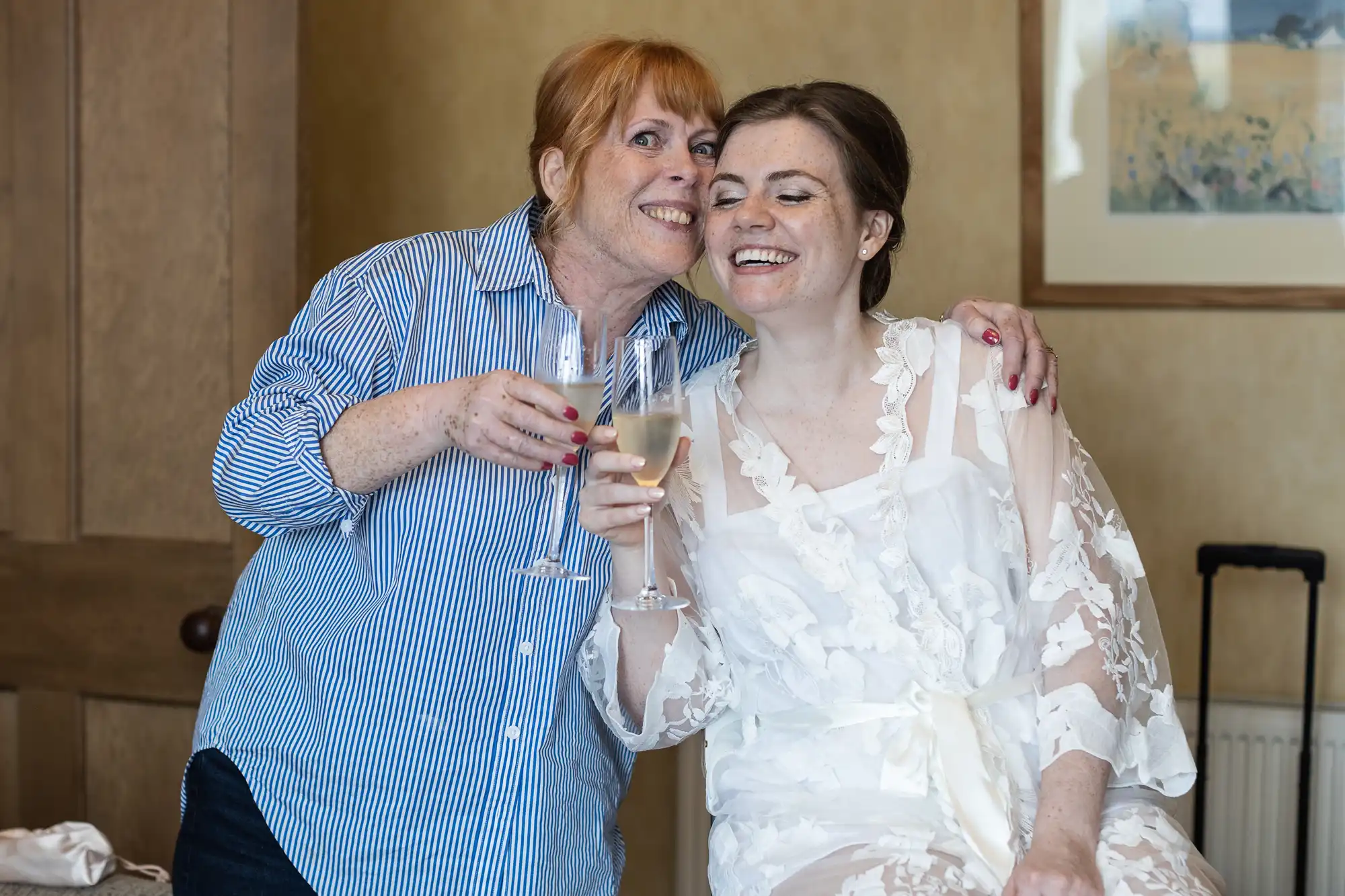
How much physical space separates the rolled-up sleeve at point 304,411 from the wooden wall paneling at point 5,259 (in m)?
1.05

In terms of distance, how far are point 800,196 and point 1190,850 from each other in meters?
0.94

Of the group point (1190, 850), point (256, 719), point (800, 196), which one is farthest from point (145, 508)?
point (1190, 850)

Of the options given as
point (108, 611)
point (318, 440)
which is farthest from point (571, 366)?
point (108, 611)

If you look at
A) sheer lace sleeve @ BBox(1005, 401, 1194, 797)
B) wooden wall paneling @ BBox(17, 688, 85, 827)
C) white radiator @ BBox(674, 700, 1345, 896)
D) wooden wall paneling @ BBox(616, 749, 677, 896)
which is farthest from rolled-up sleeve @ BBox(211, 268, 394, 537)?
white radiator @ BBox(674, 700, 1345, 896)

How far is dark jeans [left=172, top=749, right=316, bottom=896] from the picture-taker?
1814mm

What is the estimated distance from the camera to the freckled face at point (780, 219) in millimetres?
Answer: 1838

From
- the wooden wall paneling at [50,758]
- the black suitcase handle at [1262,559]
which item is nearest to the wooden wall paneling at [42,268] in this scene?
the wooden wall paneling at [50,758]

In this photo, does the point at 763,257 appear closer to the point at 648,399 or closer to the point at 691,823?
the point at 648,399

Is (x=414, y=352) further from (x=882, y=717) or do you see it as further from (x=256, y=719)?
(x=882, y=717)

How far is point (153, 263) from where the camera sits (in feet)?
8.54

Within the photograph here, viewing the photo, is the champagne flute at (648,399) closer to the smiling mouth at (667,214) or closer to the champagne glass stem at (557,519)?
the champagne glass stem at (557,519)

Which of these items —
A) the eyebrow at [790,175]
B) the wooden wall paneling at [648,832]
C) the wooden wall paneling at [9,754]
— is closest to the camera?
the eyebrow at [790,175]

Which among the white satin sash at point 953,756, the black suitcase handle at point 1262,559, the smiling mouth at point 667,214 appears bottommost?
the white satin sash at point 953,756

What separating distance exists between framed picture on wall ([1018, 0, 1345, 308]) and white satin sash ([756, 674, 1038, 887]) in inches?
52.1
